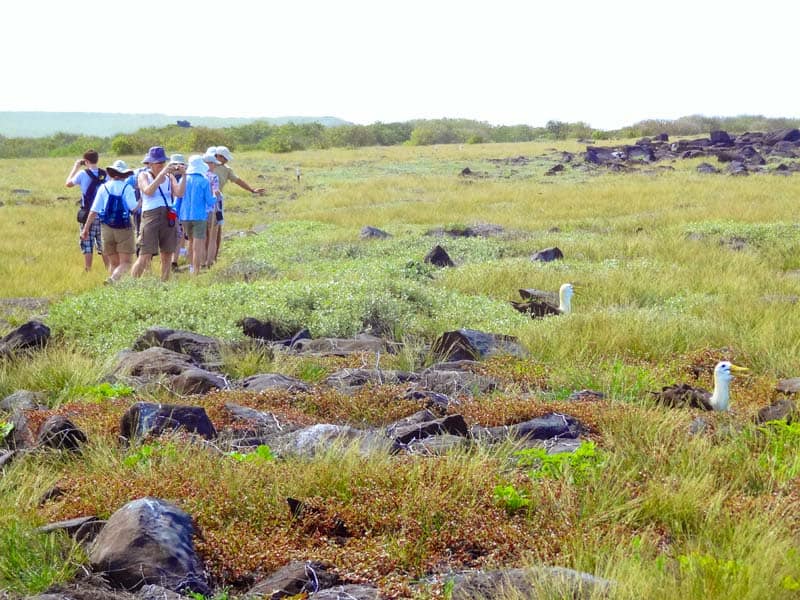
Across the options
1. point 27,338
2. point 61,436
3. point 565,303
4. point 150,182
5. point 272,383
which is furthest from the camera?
point 150,182

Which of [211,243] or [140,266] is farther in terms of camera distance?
[211,243]

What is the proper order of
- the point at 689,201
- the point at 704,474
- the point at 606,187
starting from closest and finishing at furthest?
the point at 704,474
the point at 689,201
the point at 606,187

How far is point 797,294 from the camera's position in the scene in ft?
32.2

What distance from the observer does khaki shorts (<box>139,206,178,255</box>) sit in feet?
34.8

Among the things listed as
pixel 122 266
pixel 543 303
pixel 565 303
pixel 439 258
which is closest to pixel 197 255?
pixel 122 266

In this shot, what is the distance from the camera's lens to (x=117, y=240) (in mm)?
11250

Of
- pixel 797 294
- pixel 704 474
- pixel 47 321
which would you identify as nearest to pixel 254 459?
pixel 704 474

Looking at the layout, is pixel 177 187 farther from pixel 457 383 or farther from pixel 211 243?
pixel 457 383

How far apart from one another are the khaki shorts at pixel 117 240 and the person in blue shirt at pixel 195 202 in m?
0.68

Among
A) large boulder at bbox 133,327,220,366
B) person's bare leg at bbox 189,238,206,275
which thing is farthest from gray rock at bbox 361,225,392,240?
large boulder at bbox 133,327,220,366

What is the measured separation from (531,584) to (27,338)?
18.1 feet

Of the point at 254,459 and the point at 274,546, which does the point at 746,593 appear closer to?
the point at 274,546

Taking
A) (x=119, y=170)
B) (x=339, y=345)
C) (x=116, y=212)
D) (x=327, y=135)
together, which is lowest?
(x=339, y=345)

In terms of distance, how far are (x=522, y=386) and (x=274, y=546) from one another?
3.15 meters
